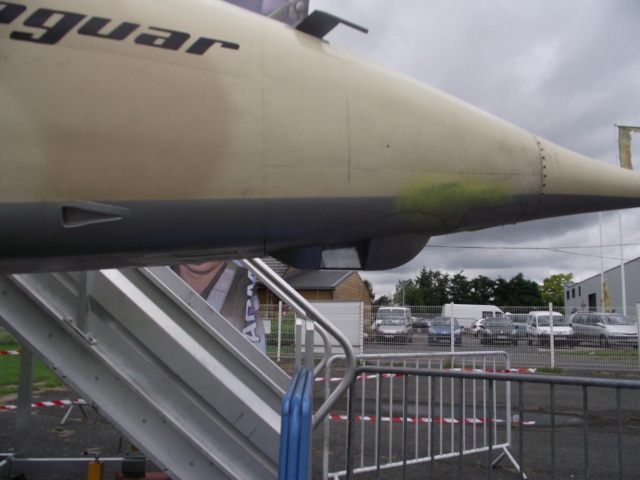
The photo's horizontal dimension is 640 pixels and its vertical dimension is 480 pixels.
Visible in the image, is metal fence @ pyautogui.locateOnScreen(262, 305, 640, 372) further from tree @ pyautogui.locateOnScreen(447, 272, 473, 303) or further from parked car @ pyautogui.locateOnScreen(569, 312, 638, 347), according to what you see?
tree @ pyautogui.locateOnScreen(447, 272, 473, 303)

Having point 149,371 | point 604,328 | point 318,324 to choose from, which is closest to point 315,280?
point 604,328

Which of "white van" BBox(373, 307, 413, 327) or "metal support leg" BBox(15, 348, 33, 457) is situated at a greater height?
"white van" BBox(373, 307, 413, 327)

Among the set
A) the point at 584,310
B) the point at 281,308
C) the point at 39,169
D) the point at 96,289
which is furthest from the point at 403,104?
the point at 584,310

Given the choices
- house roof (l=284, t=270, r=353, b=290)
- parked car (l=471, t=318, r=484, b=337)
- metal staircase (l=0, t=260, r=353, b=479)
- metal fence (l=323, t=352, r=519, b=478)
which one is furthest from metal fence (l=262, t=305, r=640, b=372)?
house roof (l=284, t=270, r=353, b=290)

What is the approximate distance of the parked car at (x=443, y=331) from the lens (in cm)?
1418

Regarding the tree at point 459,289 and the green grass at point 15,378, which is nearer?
the green grass at point 15,378

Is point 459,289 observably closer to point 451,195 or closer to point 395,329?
point 395,329

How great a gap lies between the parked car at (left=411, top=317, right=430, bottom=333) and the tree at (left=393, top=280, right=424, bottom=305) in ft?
214

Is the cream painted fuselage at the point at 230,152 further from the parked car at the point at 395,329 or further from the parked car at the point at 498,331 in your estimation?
the parked car at the point at 498,331

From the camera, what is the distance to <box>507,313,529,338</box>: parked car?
46.0ft

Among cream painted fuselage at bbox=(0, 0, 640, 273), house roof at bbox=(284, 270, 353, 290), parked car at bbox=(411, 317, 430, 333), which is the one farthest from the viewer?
house roof at bbox=(284, 270, 353, 290)

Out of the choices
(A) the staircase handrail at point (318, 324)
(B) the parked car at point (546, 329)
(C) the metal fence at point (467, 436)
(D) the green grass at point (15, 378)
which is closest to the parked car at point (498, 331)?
(B) the parked car at point (546, 329)

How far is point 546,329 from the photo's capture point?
13.8m

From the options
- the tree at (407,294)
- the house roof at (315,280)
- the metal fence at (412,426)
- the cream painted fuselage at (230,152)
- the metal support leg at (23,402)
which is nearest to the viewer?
the cream painted fuselage at (230,152)
